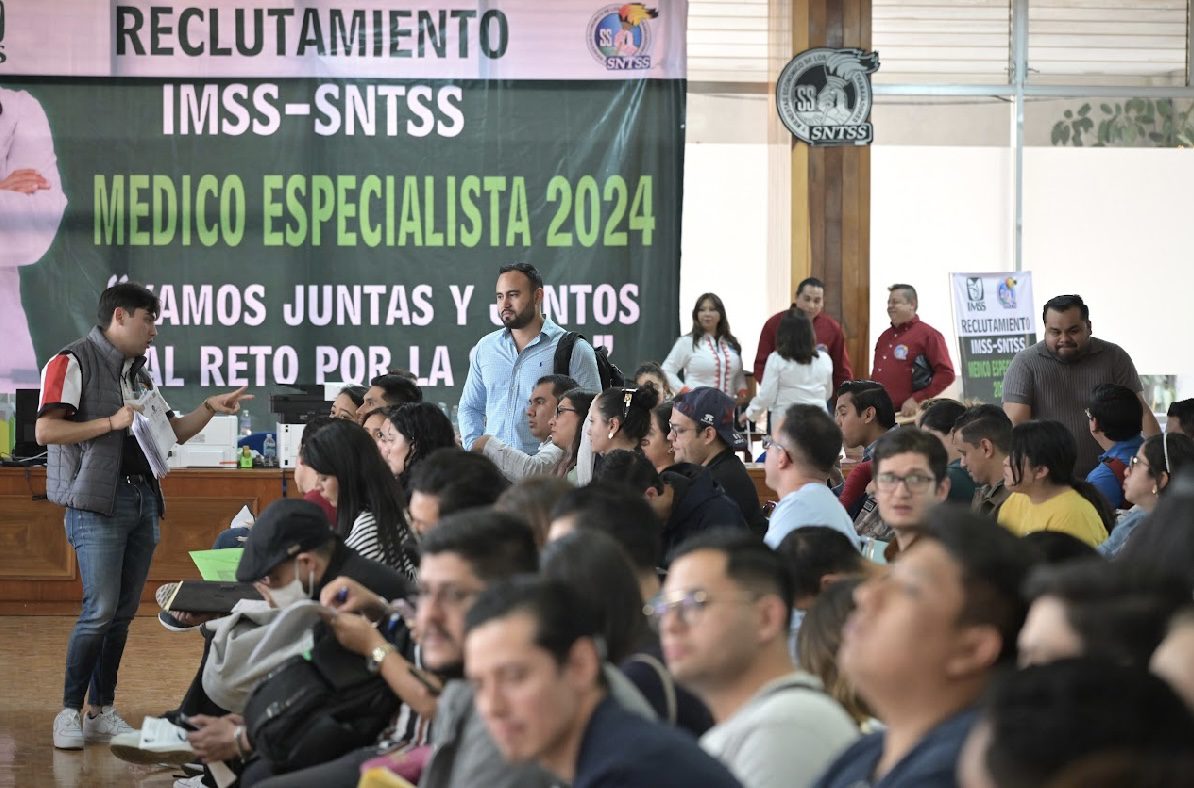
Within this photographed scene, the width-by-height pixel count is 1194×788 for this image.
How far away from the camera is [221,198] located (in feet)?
31.2

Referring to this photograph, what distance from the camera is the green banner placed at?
9.46 m

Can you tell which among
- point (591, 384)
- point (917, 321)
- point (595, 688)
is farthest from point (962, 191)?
point (595, 688)

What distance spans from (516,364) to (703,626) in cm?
399

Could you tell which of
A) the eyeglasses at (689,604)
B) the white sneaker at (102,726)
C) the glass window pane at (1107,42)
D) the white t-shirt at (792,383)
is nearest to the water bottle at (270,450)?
the white sneaker at (102,726)

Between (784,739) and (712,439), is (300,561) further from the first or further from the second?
(712,439)

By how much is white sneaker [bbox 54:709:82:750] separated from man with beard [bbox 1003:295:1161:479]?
374cm

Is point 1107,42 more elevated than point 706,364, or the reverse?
point 1107,42

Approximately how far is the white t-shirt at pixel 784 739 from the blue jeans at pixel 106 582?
3.70 m

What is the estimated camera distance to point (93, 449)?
5.38 m

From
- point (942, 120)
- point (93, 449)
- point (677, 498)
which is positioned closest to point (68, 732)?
point (93, 449)

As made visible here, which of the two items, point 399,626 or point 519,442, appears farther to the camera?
point 519,442

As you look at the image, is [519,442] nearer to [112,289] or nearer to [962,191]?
[112,289]

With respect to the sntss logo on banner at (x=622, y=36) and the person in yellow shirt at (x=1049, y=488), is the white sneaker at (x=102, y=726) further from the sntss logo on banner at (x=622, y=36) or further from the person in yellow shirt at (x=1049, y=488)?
the sntss logo on banner at (x=622, y=36)

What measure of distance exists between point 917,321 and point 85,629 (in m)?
6.39
